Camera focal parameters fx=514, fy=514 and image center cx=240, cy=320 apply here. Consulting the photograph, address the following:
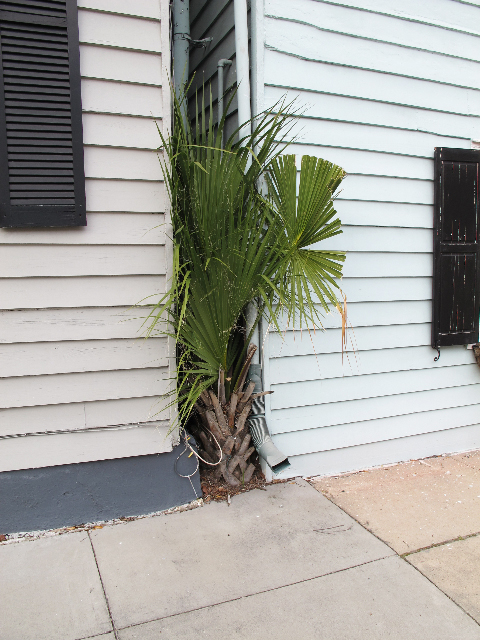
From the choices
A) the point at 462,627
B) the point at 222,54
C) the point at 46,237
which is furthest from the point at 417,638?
the point at 222,54

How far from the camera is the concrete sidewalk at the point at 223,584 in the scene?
1.89m

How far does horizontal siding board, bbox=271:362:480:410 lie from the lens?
3.10m

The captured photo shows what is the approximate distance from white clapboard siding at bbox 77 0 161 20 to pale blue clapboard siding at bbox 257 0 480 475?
66 cm

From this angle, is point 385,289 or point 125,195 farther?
point 385,289

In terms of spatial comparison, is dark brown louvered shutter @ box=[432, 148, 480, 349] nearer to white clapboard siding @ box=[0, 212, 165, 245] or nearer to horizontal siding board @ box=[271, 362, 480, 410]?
horizontal siding board @ box=[271, 362, 480, 410]

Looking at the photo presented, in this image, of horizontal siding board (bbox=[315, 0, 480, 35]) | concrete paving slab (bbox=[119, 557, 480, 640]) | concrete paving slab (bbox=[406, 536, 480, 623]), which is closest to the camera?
concrete paving slab (bbox=[119, 557, 480, 640])

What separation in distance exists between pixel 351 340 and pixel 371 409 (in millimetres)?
494

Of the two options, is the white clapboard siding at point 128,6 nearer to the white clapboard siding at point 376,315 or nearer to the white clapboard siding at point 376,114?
the white clapboard siding at point 376,114

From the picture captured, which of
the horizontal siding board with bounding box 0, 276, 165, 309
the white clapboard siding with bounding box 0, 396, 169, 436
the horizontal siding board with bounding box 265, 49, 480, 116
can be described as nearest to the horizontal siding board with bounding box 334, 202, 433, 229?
the horizontal siding board with bounding box 265, 49, 480, 116

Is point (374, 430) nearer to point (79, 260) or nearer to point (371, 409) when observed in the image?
point (371, 409)

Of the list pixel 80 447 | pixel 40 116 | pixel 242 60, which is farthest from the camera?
pixel 242 60

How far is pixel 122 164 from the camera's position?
255 centimetres

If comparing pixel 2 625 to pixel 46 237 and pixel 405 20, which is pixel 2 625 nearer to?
pixel 46 237

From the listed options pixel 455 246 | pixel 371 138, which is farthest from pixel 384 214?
pixel 455 246
